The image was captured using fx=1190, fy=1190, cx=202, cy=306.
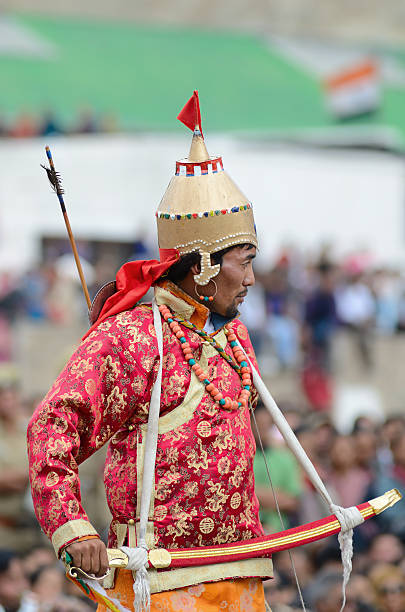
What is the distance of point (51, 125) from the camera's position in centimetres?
2266

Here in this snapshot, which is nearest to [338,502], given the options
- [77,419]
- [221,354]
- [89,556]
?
[221,354]

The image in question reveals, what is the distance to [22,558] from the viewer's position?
22.6 ft

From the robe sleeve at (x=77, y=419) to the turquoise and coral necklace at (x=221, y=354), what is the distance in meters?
0.13

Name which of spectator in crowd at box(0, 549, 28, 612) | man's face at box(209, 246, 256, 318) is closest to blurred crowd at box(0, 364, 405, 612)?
Answer: spectator in crowd at box(0, 549, 28, 612)

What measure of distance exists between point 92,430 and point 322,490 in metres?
0.84

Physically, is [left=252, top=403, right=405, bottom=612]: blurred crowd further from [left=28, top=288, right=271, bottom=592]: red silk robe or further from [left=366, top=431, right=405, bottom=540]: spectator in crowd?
[left=28, top=288, right=271, bottom=592]: red silk robe

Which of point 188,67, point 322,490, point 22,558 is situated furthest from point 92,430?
point 188,67

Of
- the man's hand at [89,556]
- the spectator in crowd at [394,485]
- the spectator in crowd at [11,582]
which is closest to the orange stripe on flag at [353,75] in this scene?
→ the spectator in crowd at [394,485]

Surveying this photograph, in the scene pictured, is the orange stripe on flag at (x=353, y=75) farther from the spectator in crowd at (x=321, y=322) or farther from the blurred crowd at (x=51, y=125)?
the spectator in crowd at (x=321, y=322)

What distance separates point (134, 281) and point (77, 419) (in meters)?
0.58

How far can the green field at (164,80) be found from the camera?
2383 centimetres

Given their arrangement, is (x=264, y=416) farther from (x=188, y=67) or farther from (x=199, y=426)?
(x=188, y=67)

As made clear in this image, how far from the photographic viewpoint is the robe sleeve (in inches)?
138

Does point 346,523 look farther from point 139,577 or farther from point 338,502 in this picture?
point 338,502
